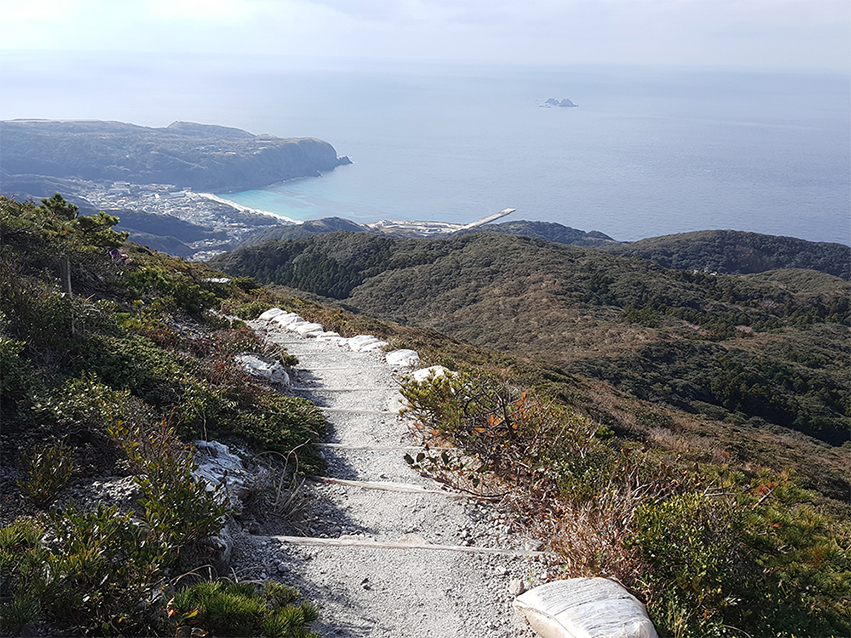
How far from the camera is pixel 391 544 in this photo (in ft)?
13.7

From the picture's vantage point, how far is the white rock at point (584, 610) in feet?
9.91

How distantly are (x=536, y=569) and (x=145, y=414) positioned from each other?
11.4ft

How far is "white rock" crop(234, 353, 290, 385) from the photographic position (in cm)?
775

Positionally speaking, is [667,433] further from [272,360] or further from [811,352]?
[811,352]

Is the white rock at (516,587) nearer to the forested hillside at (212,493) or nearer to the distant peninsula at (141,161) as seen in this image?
the forested hillside at (212,493)

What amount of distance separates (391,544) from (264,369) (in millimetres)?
4413

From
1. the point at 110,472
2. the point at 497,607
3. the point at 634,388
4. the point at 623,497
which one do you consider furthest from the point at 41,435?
the point at 634,388

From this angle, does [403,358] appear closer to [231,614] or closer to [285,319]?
[285,319]

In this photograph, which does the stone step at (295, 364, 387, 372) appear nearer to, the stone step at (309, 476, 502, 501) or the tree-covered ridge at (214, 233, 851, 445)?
the stone step at (309, 476, 502, 501)

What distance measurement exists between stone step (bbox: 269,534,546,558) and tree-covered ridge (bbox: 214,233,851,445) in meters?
18.0

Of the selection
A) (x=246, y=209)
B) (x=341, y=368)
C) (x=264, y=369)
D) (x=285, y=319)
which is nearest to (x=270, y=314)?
(x=285, y=319)

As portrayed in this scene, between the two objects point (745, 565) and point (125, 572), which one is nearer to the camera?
point (125, 572)

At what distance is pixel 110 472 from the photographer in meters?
4.05

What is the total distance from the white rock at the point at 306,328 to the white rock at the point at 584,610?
10.2 metres
